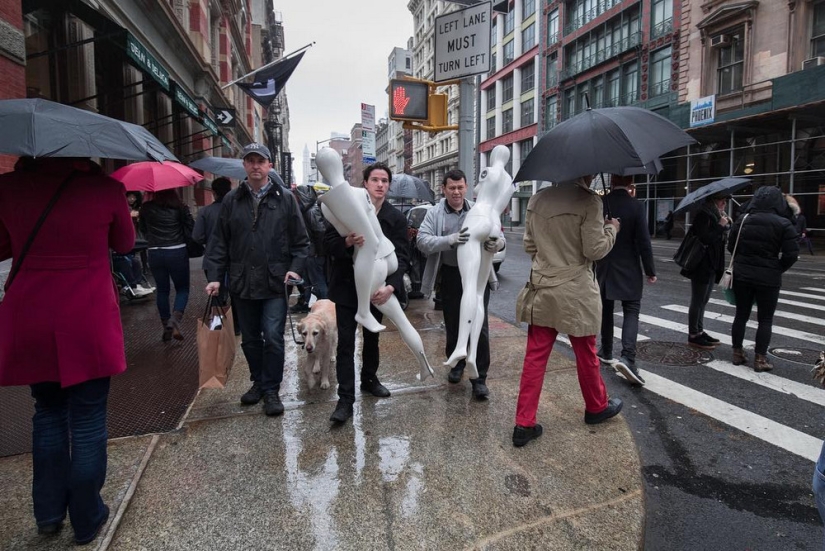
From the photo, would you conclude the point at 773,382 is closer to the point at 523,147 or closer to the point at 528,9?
the point at 523,147

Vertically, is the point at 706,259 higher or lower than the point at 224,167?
lower

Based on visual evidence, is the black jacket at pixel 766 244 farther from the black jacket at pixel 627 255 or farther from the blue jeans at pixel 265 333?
the blue jeans at pixel 265 333

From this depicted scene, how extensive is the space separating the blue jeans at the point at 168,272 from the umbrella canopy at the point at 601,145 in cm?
446

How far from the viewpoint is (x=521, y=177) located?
11.5ft

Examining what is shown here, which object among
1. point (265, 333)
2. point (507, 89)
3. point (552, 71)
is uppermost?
point (507, 89)

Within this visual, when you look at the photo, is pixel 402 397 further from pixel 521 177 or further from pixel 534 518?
pixel 521 177

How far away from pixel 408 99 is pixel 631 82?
2931cm

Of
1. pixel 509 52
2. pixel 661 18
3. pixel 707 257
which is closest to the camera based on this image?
pixel 707 257

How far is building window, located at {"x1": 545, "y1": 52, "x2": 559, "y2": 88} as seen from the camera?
39031 millimetres

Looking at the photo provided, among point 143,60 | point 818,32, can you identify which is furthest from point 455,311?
point 818,32

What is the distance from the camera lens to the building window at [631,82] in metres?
30.3

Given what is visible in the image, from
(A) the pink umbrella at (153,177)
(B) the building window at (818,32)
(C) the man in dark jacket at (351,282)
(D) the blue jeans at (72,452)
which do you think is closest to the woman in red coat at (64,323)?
(D) the blue jeans at (72,452)

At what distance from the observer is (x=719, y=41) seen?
2325cm

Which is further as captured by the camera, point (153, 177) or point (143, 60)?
point (143, 60)
